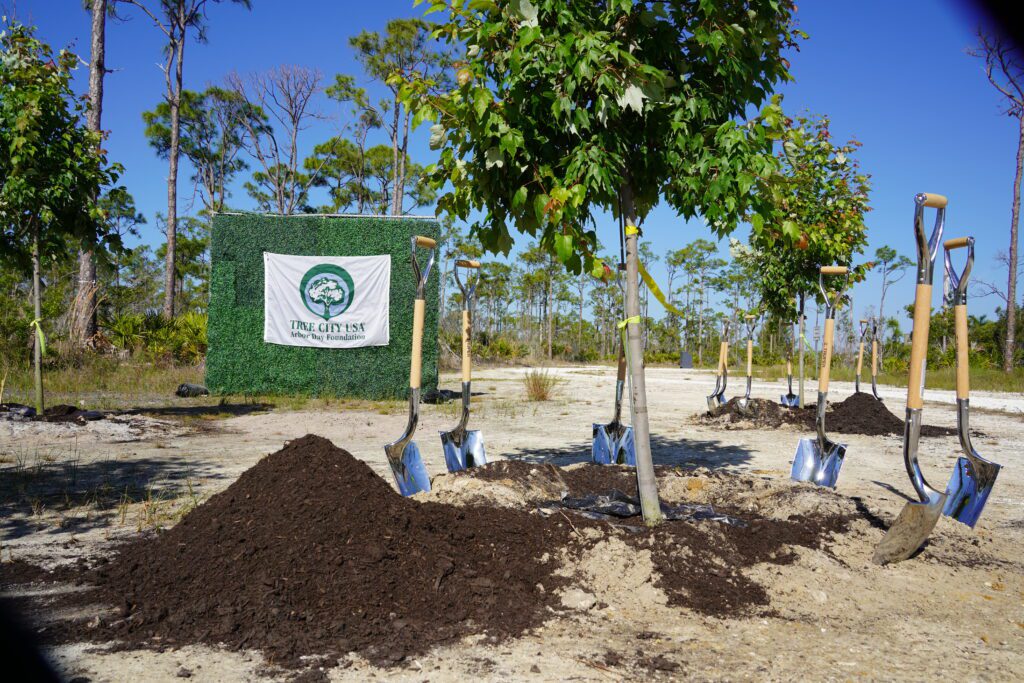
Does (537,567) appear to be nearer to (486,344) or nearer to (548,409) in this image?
(548,409)

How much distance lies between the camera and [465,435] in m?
5.43

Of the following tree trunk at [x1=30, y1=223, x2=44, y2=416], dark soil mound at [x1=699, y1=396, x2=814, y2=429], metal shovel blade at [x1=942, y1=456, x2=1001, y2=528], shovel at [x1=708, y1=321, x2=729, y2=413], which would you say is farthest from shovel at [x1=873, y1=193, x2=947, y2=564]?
tree trunk at [x1=30, y1=223, x2=44, y2=416]

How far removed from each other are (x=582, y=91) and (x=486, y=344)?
94.2 ft

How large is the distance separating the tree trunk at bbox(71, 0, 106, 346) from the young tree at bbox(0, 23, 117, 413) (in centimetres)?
679

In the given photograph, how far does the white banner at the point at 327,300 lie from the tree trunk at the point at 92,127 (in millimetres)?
4873

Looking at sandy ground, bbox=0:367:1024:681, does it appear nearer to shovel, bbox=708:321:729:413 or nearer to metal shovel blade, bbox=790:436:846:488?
metal shovel blade, bbox=790:436:846:488

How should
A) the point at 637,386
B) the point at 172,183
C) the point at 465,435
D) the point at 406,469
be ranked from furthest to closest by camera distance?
the point at 172,183
the point at 465,435
the point at 406,469
the point at 637,386

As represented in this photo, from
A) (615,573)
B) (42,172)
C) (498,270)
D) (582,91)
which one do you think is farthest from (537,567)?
(498,270)

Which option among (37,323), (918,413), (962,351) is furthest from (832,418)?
(37,323)

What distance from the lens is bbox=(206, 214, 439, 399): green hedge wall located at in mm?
12641

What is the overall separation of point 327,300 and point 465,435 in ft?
25.8

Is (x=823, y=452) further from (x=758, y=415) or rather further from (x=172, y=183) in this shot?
(x=172, y=183)

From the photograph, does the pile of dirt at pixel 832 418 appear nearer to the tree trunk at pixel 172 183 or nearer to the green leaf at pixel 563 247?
the green leaf at pixel 563 247

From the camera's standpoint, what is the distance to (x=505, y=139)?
3373mm
